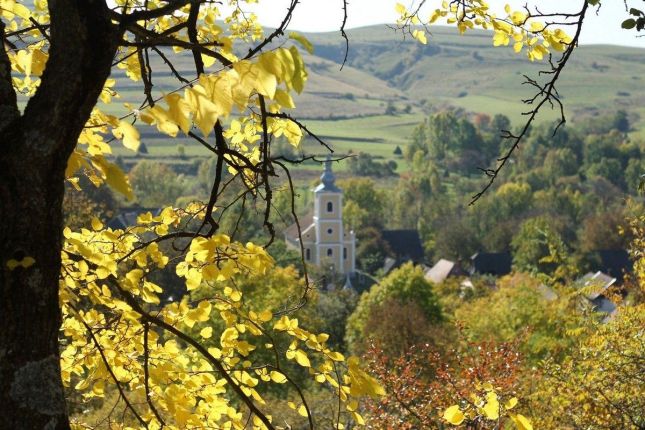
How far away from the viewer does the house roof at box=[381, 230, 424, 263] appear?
79.6 metres

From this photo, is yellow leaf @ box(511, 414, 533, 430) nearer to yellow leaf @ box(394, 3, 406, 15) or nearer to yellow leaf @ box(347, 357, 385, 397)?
yellow leaf @ box(347, 357, 385, 397)

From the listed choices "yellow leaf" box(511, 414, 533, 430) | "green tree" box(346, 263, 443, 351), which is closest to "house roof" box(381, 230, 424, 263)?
"green tree" box(346, 263, 443, 351)

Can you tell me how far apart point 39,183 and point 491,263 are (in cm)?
6972

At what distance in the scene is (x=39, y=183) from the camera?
2.19 meters

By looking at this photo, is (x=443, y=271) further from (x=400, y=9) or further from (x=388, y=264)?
(x=400, y=9)

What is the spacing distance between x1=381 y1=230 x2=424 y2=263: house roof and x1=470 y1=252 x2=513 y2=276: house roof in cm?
884

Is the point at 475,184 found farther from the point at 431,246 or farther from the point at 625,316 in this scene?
the point at 625,316

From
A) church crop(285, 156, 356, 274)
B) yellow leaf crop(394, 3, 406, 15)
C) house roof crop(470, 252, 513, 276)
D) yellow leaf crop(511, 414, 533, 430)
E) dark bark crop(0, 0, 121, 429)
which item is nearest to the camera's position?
dark bark crop(0, 0, 121, 429)

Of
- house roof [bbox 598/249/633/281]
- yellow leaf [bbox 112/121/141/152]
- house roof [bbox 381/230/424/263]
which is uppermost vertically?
yellow leaf [bbox 112/121/141/152]

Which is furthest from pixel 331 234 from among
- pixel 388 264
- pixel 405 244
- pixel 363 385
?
pixel 363 385

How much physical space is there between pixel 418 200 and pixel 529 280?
4972 cm

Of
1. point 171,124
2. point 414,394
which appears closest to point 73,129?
point 171,124

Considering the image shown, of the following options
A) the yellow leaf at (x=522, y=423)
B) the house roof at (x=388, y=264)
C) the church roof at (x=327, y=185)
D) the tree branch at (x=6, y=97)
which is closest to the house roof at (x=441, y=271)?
the house roof at (x=388, y=264)

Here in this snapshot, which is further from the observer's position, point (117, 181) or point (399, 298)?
point (399, 298)
